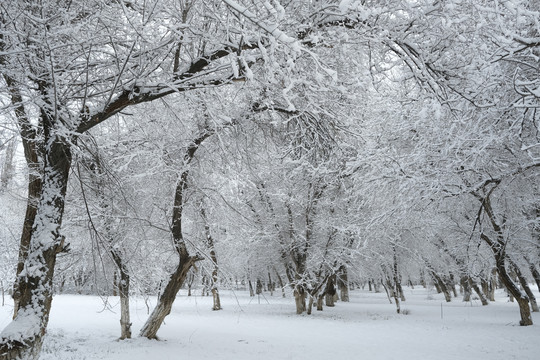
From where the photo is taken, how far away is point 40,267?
11.9 ft

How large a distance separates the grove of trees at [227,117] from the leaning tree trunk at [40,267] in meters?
0.02

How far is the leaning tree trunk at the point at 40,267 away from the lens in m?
3.34

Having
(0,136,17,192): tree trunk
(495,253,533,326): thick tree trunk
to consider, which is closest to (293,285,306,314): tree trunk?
(495,253,533,326): thick tree trunk

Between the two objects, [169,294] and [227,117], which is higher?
[227,117]

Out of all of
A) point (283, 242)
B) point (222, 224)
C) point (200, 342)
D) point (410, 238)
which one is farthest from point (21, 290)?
point (410, 238)

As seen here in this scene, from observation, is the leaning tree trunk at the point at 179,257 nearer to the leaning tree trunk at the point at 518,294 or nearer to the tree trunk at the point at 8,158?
the tree trunk at the point at 8,158

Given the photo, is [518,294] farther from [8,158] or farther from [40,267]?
[8,158]

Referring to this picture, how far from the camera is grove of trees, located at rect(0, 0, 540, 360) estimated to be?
10.6 feet

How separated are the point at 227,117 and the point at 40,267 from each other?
93.9 inches

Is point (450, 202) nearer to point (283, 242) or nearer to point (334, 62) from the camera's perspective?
point (334, 62)

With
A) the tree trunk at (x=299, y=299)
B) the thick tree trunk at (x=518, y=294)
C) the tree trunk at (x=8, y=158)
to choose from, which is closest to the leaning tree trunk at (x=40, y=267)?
the tree trunk at (x=8, y=158)

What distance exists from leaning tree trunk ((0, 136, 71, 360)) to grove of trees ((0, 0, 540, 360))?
16 mm

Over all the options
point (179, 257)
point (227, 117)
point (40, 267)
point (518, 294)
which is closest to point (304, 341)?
point (179, 257)

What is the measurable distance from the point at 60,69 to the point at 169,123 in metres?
2.81
